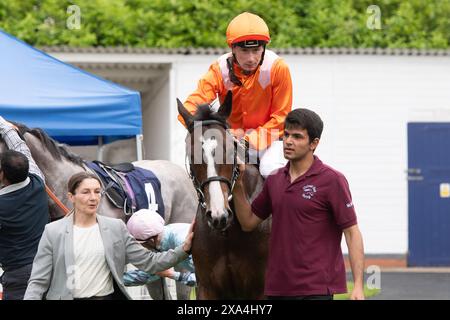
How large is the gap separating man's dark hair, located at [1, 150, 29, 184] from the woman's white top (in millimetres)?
972

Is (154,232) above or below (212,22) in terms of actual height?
below

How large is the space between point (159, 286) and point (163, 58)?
23.7 feet

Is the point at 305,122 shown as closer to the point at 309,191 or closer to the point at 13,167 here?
the point at 309,191

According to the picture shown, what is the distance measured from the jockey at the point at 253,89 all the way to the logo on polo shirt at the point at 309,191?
34.8 inches

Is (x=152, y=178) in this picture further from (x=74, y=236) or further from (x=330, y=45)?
(x=330, y=45)

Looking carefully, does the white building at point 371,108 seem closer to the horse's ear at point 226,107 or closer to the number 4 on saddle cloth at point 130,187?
the number 4 on saddle cloth at point 130,187

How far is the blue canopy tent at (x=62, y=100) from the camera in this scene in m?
9.80

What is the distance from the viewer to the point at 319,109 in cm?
1648

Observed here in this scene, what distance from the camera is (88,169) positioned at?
334 inches

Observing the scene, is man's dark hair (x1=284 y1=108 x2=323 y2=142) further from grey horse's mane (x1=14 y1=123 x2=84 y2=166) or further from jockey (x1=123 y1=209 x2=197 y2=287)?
grey horse's mane (x1=14 y1=123 x2=84 y2=166)

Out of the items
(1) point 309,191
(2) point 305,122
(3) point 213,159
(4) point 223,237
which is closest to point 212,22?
(4) point 223,237

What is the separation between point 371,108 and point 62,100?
783 centimetres

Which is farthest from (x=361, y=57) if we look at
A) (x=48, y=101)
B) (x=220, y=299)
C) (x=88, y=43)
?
(x=220, y=299)

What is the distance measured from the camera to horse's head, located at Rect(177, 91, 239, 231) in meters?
5.60
